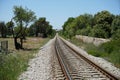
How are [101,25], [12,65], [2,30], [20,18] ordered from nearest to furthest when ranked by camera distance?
[12,65], [20,18], [101,25], [2,30]

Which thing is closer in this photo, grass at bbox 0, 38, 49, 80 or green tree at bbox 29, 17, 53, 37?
grass at bbox 0, 38, 49, 80

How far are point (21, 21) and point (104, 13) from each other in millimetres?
33808

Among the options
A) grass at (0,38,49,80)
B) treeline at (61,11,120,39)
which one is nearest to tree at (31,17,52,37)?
treeline at (61,11,120,39)

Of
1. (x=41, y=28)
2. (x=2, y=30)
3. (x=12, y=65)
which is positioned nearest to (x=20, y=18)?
(x=12, y=65)

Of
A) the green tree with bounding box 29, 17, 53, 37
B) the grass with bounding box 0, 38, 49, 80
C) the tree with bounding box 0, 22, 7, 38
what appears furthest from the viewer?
the green tree with bounding box 29, 17, 53, 37

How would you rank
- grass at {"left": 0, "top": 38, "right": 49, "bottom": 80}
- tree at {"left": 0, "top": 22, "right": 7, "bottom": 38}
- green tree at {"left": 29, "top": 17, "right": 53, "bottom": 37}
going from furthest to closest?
1. green tree at {"left": 29, "top": 17, "right": 53, "bottom": 37}
2. tree at {"left": 0, "top": 22, "right": 7, "bottom": 38}
3. grass at {"left": 0, "top": 38, "right": 49, "bottom": 80}

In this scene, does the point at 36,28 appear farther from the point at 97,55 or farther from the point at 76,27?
the point at 97,55

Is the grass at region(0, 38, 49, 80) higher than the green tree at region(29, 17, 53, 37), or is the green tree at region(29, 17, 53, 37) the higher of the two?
the green tree at region(29, 17, 53, 37)

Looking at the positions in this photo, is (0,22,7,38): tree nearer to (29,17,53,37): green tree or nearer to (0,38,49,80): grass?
(29,17,53,37): green tree

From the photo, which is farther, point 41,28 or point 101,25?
point 41,28

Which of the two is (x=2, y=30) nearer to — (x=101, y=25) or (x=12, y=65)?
(x=101, y=25)

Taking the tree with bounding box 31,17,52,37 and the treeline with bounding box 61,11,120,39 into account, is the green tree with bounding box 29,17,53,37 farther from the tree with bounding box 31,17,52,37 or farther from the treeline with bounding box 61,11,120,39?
the treeline with bounding box 61,11,120,39

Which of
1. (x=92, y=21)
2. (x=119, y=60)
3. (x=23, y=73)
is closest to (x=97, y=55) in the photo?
(x=119, y=60)

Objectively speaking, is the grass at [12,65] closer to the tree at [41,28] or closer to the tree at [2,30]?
the tree at [2,30]
